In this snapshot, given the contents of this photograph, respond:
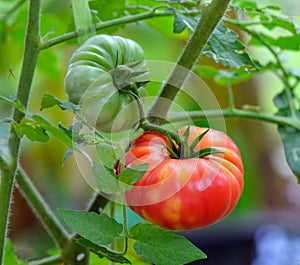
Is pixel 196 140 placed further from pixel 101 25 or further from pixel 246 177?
pixel 246 177

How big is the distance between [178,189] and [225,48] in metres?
0.16

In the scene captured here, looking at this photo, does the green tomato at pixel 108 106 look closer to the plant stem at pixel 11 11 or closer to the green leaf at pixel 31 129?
the green leaf at pixel 31 129

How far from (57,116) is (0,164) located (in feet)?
4.30

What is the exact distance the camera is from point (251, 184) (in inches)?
87.6

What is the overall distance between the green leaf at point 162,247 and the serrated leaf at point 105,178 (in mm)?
42

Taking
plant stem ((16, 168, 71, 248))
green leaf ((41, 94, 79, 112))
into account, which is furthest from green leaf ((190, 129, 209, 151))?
plant stem ((16, 168, 71, 248))

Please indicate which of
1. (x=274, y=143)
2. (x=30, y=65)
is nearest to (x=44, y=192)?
(x=274, y=143)

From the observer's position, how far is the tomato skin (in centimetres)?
54

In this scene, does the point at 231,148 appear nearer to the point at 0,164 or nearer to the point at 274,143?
the point at 0,164

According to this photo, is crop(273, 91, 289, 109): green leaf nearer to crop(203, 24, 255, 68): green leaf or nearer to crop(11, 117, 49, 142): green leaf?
crop(203, 24, 255, 68): green leaf

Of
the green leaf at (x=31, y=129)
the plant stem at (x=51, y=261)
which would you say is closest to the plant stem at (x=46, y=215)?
the plant stem at (x=51, y=261)

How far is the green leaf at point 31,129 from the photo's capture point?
53 cm

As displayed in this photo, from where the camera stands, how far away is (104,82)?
0.54 metres

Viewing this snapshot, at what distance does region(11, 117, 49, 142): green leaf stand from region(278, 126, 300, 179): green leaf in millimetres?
304
